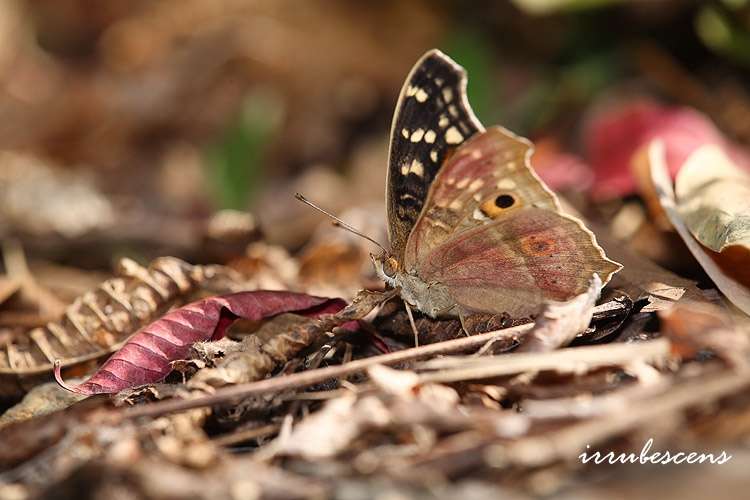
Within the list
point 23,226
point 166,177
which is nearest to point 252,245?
point 23,226

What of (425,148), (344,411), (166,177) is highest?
(425,148)

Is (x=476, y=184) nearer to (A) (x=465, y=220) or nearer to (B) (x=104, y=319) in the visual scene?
(A) (x=465, y=220)

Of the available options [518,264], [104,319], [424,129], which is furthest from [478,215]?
[104,319]

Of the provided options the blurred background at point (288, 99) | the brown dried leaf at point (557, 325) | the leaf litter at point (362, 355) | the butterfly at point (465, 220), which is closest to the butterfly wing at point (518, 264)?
the butterfly at point (465, 220)

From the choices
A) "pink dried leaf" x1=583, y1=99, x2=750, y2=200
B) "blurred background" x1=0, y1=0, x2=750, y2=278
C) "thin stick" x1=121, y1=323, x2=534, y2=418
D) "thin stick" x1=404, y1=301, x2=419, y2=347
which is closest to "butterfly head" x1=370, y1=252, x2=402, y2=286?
"thin stick" x1=404, y1=301, x2=419, y2=347

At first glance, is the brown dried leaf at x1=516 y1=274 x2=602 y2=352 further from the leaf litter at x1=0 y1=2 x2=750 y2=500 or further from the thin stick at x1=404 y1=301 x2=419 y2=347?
the thin stick at x1=404 y1=301 x2=419 y2=347

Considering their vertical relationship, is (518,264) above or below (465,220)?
below

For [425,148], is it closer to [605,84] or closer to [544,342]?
[544,342]
